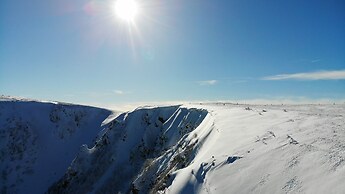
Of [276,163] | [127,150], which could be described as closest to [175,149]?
[276,163]

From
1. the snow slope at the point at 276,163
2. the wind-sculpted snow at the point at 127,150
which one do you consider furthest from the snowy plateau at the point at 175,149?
the wind-sculpted snow at the point at 127,150

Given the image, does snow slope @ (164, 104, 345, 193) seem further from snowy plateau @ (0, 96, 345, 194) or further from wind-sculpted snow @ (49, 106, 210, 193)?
wind-sculpted snow @ (49, 106, 210, 193)

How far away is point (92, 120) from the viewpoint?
7519 cm

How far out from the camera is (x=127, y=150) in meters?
47.0

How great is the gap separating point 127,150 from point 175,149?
866 inches

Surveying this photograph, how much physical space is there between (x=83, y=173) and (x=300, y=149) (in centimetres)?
4275

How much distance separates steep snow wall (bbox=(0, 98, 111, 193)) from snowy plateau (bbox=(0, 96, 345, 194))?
199 mm

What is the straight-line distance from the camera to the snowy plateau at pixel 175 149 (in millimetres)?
11070

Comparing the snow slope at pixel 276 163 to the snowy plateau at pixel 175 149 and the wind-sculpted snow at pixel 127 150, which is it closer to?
the snowy plateau at pixel 175 149

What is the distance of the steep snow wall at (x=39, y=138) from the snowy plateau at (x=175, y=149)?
20 centimetres

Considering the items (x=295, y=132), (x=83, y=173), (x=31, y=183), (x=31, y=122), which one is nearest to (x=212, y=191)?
(x=295, y=132)

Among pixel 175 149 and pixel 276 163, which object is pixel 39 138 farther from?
pixel 276 163

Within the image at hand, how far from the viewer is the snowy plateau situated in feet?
36.3

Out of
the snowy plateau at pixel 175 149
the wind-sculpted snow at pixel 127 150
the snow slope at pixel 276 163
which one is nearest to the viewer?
the snow slope at pixel 276 163
